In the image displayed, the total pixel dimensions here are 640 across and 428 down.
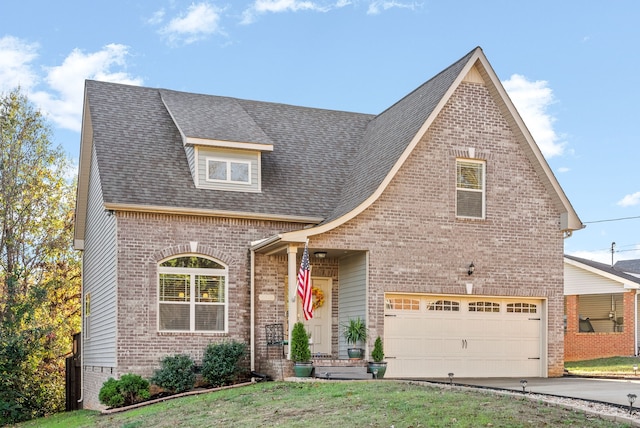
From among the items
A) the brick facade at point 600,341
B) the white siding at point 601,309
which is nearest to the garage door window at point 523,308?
the brick facade at point 600,341

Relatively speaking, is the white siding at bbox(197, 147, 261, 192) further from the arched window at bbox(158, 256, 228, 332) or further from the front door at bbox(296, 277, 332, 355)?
the front door at bbox(296, 277, 332, 355)

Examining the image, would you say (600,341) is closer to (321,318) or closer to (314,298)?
(321,318)

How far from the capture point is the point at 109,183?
20.7 meters

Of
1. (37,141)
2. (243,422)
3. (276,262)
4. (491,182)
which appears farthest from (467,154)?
(37,141)

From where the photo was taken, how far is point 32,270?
3481cm

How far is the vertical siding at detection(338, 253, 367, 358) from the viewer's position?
20781mm

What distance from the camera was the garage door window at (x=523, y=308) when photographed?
22.3 meters

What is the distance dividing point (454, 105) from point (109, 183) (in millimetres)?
8764

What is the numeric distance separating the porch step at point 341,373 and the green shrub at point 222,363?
2.31 m

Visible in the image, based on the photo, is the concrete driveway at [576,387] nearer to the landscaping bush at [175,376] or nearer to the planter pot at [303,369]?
the planter pot at [303,369]

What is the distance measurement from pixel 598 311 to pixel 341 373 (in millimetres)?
21484

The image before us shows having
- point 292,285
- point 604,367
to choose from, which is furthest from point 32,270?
point 604,367

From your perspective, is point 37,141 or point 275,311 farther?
point 37,141

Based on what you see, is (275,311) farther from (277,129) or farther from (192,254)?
(277,129)
